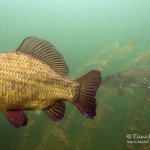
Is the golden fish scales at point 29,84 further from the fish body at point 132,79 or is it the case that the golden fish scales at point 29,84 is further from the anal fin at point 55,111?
the fish body at point 132,79

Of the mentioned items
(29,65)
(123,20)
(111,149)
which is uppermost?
(29,65)

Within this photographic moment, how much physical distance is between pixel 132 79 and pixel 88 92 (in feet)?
20.0

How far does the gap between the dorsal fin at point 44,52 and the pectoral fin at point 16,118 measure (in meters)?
0.65

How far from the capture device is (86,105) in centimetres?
260

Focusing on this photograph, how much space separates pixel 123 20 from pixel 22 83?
213ft

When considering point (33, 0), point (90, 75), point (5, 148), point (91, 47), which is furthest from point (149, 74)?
point (33, 0)

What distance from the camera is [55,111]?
257 cm

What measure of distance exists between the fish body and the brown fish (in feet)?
Answer: 18.7

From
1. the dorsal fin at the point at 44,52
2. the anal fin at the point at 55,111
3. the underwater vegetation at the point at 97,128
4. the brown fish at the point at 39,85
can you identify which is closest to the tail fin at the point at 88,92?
the brown fish at the point at 39,85

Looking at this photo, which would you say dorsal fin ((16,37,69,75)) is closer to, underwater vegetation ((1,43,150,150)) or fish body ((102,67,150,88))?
underwater vegetation ((1,43,150,150))

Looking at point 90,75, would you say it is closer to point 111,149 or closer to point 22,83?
point 22,83

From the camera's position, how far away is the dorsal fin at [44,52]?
2738mm

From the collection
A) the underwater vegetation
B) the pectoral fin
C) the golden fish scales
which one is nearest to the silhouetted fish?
the underwater vegetation

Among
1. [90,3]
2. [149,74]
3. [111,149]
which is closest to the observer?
[111,149]
